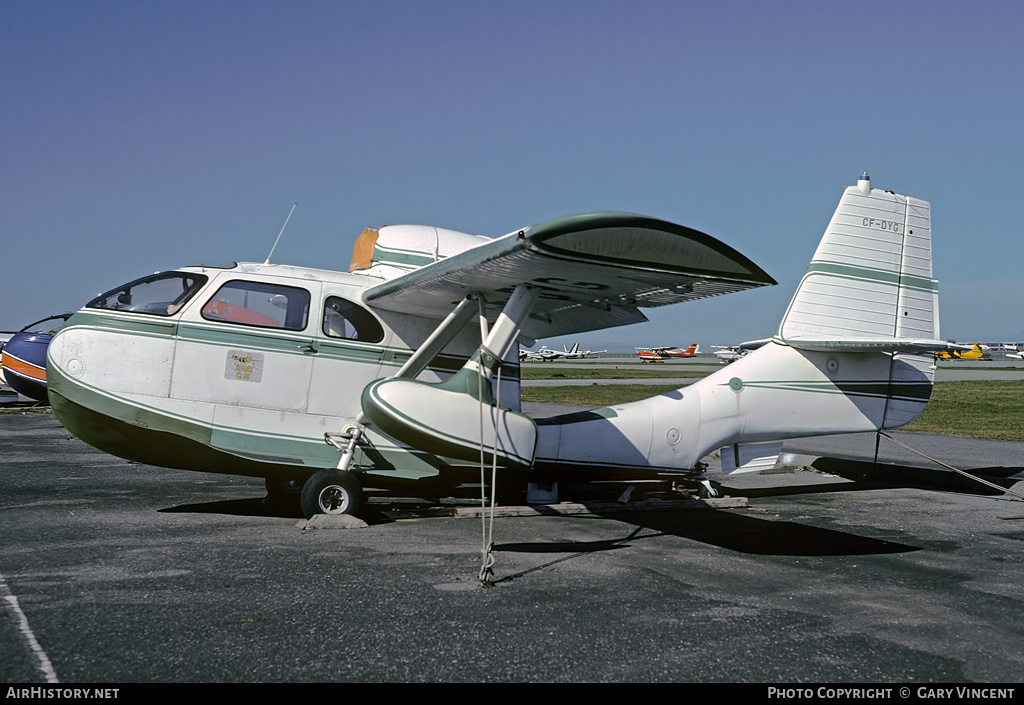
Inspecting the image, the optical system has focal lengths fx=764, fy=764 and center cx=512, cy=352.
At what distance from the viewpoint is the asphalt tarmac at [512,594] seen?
156 inches

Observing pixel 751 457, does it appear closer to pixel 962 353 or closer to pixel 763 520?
pixel 763 520

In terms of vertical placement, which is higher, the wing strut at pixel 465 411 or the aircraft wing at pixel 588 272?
the aircraft wing at pixel 588 272

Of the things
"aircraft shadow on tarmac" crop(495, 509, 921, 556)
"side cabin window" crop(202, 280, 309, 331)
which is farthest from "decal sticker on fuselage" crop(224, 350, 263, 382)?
"aircraft shadow on tarmac" crop(495, 509, 921, 556)

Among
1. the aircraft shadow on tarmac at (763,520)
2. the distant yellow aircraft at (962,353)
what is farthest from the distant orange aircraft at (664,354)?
the aircraft shadow on tarmac at (763,520)

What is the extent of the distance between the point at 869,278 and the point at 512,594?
261 inches

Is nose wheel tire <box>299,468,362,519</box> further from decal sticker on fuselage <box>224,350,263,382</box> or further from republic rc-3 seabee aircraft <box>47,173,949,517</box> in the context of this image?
decal sticker on fuselage <box>224,350,263,382</box>

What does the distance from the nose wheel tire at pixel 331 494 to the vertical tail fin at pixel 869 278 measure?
5.45m

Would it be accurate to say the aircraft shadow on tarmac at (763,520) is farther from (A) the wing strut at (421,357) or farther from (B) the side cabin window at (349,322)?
(B) the side cabin window at (349,322)

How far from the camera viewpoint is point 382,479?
8.43m

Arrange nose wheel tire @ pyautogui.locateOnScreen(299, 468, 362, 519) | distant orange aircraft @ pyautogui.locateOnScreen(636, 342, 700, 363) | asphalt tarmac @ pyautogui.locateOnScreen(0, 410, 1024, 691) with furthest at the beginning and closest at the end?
distant orange aircraft @ pyautogui.locateOnScreen(636, 342, 700, 363)
nose wheel tire @ pyautogui.locateOnScreen(299, 468, 362, 519)
asphalt tarmac @ pyautogui.locateOnScreen(0, 410, 1024, 691)

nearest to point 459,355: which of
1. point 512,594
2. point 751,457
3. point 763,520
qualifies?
point 751,457

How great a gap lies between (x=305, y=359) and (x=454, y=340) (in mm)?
1757

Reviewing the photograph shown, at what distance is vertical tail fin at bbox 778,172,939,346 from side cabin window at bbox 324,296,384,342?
195 inches

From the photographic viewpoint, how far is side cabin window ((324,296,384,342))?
834cm
